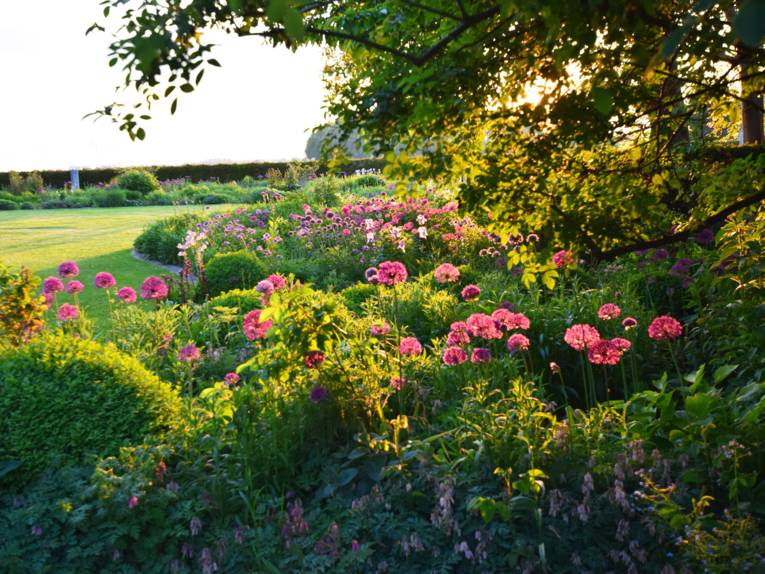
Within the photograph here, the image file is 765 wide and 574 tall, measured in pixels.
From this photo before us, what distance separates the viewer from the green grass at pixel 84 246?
8773 millimetres

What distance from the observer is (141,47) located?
128cm

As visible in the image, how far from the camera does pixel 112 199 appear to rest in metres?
23.2

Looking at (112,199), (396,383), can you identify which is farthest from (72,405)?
(112,199)

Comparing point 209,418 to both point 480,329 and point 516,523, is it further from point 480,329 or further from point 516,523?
point 516,523

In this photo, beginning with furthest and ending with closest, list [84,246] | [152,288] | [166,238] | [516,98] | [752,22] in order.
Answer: [84,246] < [166,238] < [152,288] < [516,98] < [752,22]

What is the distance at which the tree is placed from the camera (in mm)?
2156

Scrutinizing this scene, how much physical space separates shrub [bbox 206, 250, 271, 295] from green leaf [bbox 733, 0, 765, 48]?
6.99 m

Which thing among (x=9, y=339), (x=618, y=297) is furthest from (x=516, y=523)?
(x=9, y=339)

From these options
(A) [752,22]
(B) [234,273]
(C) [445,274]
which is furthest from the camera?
(B) [234,273]

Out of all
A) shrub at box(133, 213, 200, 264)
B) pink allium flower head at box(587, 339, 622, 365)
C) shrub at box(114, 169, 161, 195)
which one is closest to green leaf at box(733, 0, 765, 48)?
pink allium flower head at box(587, 339, 622, 365)

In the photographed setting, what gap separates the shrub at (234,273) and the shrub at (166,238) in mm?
2679

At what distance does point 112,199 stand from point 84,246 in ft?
39.6

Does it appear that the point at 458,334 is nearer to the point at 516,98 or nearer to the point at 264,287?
the point at 264,287

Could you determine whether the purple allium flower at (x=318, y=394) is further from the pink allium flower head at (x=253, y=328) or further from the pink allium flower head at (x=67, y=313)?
the pink allium flower head at (x=67, y=313)
